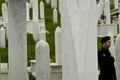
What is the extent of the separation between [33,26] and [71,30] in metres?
13.0

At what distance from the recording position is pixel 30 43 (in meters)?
21.0

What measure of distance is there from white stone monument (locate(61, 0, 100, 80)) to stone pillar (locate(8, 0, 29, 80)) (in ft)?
6.70

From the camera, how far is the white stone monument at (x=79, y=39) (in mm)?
9359

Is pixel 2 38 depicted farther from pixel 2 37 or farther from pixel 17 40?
pixel 17 40

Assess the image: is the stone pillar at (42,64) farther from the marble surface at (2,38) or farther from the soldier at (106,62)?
the marble surface at (2,38)

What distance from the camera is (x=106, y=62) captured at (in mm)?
10156

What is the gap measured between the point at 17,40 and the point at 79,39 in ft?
7.57

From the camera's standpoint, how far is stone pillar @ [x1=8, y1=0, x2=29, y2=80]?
11.3m

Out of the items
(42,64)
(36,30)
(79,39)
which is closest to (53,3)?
(36,30)

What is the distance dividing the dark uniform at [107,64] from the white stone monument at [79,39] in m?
0.62

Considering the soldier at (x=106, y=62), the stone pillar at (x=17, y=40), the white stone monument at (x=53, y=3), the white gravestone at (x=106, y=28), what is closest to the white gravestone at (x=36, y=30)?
the white gravestone at (x=106, y=28)

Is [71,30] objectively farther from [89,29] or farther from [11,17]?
[11,17]

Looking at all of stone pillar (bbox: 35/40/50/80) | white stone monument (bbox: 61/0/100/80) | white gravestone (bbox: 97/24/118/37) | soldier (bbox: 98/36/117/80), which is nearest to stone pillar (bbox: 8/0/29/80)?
stone pillar (bbox: 35/40/50/80)

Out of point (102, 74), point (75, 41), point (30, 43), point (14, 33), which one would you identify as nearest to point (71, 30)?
point (75, 41)
